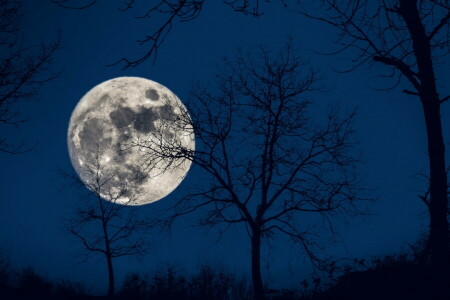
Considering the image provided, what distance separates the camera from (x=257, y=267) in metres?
10.8

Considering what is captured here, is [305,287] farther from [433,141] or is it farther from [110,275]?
[110,275]

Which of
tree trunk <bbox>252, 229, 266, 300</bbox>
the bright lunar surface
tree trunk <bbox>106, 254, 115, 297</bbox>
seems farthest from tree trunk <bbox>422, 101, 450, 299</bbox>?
tree trunk <bbox>106, 254, 115, 297</bbox>

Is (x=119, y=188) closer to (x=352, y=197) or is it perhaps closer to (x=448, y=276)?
(x=352, y=197)

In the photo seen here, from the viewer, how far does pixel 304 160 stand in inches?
461

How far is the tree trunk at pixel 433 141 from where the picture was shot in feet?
20.1

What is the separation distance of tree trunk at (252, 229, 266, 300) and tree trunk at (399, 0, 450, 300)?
4795mm

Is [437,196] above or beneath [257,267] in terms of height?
above

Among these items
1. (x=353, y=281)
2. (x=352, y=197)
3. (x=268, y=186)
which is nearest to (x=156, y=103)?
(x=268, y=186)

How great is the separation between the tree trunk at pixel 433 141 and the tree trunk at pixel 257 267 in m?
4.80

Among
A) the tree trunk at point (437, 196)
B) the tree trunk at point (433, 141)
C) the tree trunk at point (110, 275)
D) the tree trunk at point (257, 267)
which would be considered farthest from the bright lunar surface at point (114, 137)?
the tree trunk at point (437, 196)

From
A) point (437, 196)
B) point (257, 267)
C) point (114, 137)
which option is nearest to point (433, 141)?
point (437, 196)

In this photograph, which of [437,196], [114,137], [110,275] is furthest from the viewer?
[114,137]

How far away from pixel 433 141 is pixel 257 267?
6087 mm

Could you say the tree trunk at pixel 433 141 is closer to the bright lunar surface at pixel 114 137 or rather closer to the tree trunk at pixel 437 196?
the tree trunk at pixel 437 196
